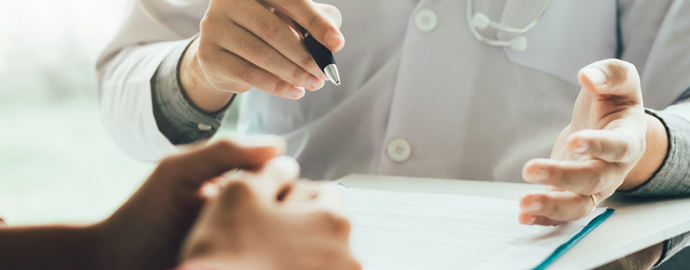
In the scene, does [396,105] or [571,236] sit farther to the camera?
[396,105]

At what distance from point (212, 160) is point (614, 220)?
37cm

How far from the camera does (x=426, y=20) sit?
69 cm

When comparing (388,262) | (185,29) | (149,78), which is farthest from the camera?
(185,29)

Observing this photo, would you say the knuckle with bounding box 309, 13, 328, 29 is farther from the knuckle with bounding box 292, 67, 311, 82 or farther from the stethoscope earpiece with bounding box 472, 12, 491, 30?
the stethoscope earpiece with bounding box 472, 12, 491, 30

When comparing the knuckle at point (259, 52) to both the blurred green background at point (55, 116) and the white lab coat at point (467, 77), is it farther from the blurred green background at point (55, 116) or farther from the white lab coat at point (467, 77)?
the blurred green background at point (55, 116)

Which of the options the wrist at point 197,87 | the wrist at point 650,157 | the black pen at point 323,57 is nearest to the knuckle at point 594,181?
the wrist at point 650,157

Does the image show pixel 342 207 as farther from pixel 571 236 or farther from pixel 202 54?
pixel 202 54

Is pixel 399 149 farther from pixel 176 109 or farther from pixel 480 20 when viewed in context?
pixel 176 109

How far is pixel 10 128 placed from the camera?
1.52 metres

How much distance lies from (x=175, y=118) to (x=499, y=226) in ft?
1.71

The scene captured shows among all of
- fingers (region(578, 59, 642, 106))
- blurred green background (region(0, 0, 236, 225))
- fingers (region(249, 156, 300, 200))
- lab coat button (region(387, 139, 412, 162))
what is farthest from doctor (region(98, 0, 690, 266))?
blurred green background (region(0, 0, 236, 225))

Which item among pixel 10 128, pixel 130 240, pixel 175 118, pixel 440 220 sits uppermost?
pixel 130 240

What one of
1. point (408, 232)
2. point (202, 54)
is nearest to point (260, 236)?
point (408, 232)

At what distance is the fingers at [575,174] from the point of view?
0.32 metres
